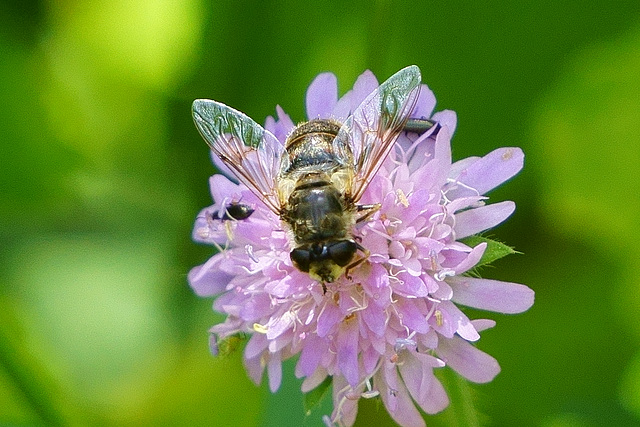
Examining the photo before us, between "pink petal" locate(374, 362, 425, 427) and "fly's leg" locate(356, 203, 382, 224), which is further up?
"fly's leg" locate(356, 203, 382, 224)

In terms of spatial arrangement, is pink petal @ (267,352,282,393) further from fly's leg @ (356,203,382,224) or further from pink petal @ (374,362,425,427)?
fly's leg @ (356,203,382,224)

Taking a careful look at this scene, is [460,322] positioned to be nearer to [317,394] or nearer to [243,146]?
[317,394]

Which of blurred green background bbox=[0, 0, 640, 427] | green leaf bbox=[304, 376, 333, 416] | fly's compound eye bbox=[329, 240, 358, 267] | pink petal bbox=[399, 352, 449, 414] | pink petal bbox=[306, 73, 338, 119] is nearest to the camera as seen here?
fly's compound eye bbox=[329, 240, 358, 267]

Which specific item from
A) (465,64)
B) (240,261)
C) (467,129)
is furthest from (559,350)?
(240,261)

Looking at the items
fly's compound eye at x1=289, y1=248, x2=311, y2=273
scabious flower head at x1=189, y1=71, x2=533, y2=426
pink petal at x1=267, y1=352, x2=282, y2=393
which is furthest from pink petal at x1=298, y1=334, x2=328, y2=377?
fly's compound eye at x1=289, y1=248, x2=311, y2=273

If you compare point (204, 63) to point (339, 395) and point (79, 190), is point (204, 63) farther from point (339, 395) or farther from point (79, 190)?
point (339, 395)

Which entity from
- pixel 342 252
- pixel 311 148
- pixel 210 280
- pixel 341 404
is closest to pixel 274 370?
pixel 341 404

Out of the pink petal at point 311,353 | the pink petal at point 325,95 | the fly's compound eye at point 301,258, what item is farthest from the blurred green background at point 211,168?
the fly's compound eye at point 301,258
